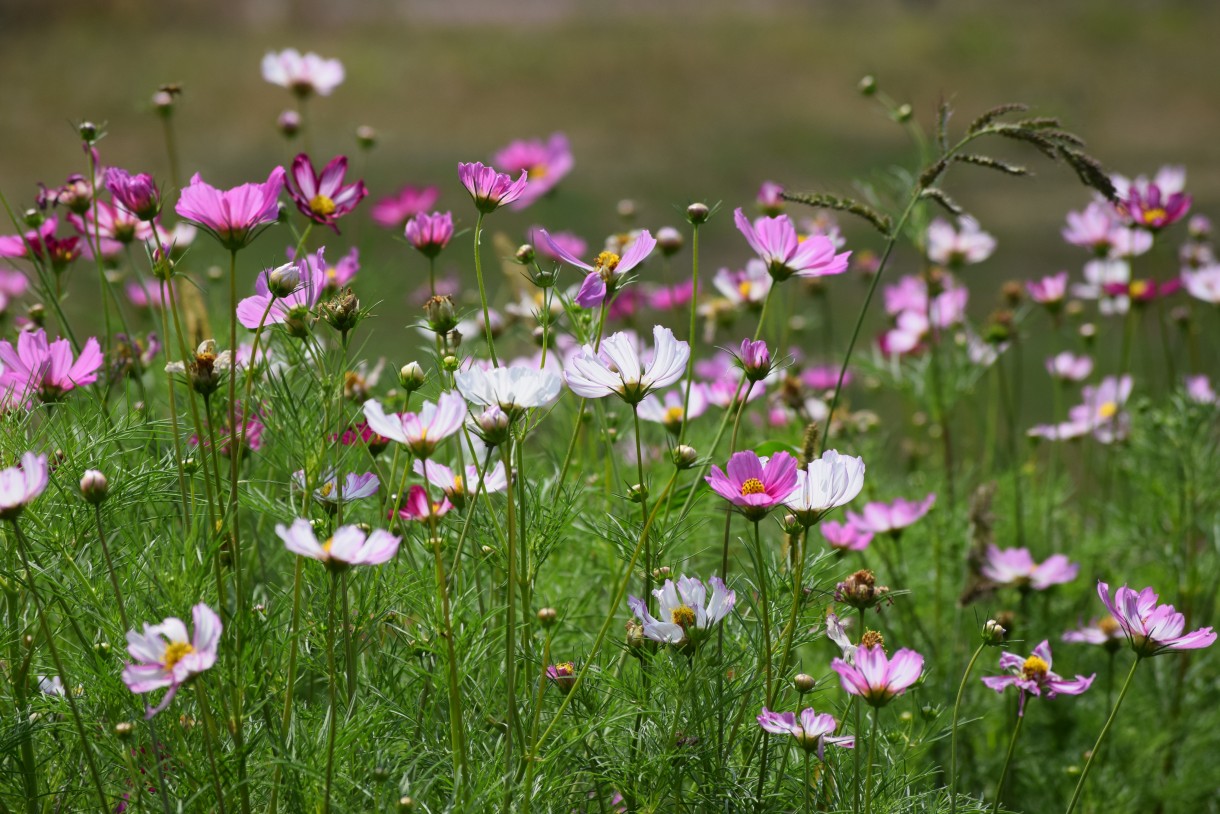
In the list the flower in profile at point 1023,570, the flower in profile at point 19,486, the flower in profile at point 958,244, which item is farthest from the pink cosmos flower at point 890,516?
the flower in profile at point 19,486

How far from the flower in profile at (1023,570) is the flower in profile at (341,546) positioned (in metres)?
0.86

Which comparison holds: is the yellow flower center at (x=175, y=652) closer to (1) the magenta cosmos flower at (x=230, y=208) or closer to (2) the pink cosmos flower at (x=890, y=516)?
(1) the magenta cosmos flower at (x=230, y=208)

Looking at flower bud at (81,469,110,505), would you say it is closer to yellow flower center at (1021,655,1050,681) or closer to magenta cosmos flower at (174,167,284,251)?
magenta cosmos flower at (174,167,284,251)

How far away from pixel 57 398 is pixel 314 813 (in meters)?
0.38

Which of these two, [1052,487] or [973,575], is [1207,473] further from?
[973,575]

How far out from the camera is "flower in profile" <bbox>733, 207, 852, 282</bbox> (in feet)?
2.93

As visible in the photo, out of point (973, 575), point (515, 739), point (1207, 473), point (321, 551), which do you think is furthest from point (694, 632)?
point (1207, 473)

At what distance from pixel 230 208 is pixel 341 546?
0.82ft

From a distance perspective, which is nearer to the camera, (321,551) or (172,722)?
(321,551)

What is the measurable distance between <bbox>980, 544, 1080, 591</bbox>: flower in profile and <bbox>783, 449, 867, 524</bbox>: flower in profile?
61 centimetres

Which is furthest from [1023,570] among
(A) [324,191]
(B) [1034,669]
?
(A) [324,191]

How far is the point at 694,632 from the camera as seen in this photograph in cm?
81

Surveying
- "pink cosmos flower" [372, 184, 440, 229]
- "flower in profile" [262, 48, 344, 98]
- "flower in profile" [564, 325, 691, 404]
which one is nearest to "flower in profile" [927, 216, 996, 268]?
"pink cosmos flower" [372, 184, 440, 229]

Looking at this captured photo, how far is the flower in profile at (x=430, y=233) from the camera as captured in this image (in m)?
0.97
